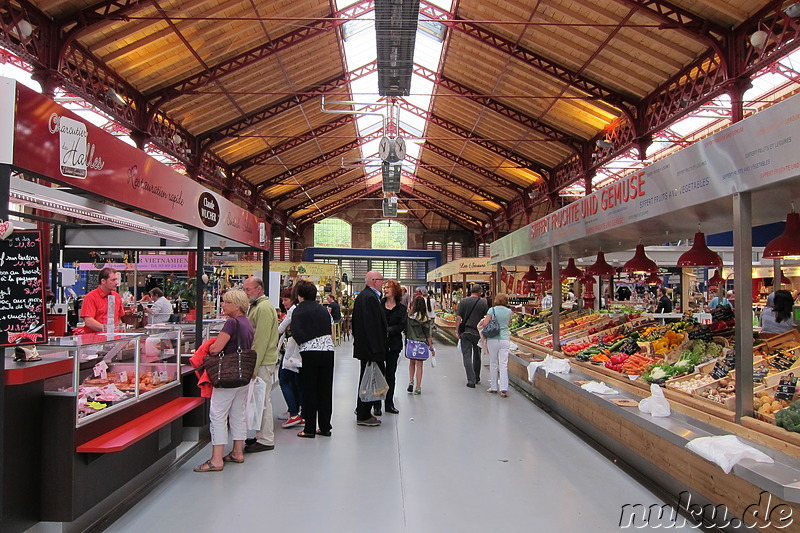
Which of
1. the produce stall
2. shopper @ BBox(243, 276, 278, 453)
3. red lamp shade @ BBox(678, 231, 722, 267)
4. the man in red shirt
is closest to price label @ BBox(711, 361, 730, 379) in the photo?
the produce stall

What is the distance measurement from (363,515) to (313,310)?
83.8 inches

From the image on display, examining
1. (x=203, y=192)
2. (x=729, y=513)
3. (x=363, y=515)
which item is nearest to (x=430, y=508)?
(x=363, y=515)

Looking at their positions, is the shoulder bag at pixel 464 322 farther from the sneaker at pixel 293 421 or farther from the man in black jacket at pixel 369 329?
the sneaker at pixel 293 421

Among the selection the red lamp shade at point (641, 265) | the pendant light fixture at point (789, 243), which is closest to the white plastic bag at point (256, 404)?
the pendant light fixture at point (789, 243)

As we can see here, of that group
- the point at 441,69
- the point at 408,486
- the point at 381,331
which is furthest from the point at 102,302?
the point at 441,69

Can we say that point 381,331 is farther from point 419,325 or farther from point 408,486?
point 408,486

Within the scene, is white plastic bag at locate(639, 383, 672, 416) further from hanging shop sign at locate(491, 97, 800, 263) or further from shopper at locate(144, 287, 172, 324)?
shopper at locate(144, 287, 172, 324)

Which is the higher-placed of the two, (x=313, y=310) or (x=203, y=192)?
(x=203, y=192)

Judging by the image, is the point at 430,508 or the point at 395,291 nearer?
the point at 430,508

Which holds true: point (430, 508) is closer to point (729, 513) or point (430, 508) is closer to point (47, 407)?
point (729, 513)

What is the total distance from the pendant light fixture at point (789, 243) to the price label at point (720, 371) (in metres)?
1.01

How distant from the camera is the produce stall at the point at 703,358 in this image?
2986mm

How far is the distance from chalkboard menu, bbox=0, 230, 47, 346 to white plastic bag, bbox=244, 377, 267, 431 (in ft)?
6.34

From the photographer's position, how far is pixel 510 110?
644 inches
